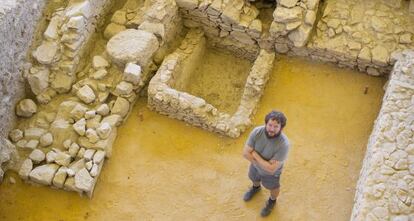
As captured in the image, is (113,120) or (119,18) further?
(119,18)

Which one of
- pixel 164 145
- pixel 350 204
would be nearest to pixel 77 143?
pixel 164 145

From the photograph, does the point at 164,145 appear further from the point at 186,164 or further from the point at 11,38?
the point at 11,38

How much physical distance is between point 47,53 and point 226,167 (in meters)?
2.61

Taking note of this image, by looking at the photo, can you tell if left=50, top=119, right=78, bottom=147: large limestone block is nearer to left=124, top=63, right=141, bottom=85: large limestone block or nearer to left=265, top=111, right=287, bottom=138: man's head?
left=124, top=63, right=141, bottom=85: large limestone block

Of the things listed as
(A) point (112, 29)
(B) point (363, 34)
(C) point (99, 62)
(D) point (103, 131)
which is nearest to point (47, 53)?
(C) point (99, 62)

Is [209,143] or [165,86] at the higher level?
[165,86]

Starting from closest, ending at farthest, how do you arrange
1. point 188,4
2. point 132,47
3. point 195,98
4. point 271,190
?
point 271,190, point 195,98, point 132,47, point 188,4

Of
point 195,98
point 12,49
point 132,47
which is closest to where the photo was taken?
point 12,49

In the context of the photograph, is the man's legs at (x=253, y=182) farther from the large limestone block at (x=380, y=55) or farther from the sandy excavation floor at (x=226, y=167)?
the large limestone block at (x=380, y=55)

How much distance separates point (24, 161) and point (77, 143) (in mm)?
640

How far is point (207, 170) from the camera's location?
6.66m

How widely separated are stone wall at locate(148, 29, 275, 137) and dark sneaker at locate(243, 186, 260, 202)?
2.52 ft

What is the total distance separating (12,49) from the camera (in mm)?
6367

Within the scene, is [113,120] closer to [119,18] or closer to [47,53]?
[47,53]
